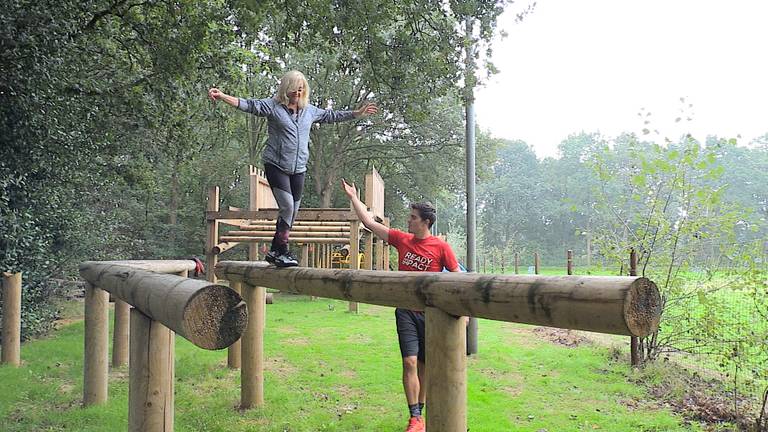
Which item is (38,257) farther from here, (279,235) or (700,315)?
(700,315)

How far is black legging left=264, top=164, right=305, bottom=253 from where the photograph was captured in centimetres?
475

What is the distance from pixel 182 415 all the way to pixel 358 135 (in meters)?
22.4

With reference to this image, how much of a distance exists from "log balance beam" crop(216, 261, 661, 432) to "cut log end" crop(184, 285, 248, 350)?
34.3 inches

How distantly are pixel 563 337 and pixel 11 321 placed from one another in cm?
877

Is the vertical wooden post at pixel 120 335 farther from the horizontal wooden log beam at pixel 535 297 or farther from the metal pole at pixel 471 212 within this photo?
the horizontal wooden log beam at pixel 535 297

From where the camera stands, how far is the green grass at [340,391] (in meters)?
5.37

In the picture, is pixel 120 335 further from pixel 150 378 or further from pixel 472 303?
pixel 472 303

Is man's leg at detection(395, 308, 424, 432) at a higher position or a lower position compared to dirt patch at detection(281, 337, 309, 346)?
higher

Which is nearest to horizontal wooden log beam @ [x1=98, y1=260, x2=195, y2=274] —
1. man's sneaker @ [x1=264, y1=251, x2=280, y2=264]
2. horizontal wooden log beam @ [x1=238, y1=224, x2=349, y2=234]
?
man's sneaker @ [x1=264, y1=251, x2=280, y2=264]

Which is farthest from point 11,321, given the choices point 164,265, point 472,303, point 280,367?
point 472,303

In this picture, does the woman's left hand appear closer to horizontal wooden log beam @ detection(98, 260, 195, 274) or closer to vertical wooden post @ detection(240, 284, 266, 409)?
vertical wooden post @ detection(240, 284, 266, 409)

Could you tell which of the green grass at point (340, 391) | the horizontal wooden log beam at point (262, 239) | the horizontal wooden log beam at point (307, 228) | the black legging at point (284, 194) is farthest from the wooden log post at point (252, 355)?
the horizontal wooden log beam at point (307, 228)

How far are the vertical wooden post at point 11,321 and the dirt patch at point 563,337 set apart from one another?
322 inches

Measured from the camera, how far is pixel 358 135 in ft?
89.4
